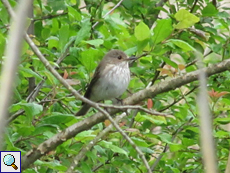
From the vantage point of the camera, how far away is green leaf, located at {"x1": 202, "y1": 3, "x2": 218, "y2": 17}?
3.87 m

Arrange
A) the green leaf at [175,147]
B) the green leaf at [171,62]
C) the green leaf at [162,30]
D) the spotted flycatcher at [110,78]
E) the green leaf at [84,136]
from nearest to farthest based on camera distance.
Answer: the green leaf at [84,136], the green leaf at [162,30], the green leaf at [171,62], the green leaf at [175,147], the spotted flycatcher at [110,78]

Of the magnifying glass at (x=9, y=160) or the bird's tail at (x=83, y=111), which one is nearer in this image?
the magnifying glass at (x=9, y=160)

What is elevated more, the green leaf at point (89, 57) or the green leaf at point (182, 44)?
the green leaf at point (182, 44)

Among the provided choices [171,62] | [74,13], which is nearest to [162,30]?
[171,62]

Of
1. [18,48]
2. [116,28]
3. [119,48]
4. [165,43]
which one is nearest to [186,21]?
[165,43]

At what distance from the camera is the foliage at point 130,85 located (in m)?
3.13

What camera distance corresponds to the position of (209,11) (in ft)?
12.8

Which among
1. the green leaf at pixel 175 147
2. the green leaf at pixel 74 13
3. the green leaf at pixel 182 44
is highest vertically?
the green leaf at pixel 74 13

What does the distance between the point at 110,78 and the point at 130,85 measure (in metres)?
0.40

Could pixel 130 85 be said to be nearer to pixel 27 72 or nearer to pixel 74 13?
pixel 74 13

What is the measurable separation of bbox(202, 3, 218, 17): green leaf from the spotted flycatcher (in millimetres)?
862

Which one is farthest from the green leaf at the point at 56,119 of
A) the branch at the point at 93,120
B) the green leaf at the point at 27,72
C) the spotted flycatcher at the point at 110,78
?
the spotted flycatcher at the point at 110,78

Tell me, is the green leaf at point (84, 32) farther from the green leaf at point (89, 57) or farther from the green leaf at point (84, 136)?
the green leaf at point (84, 136)

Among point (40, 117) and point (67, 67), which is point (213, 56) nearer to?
point (67, 67)
